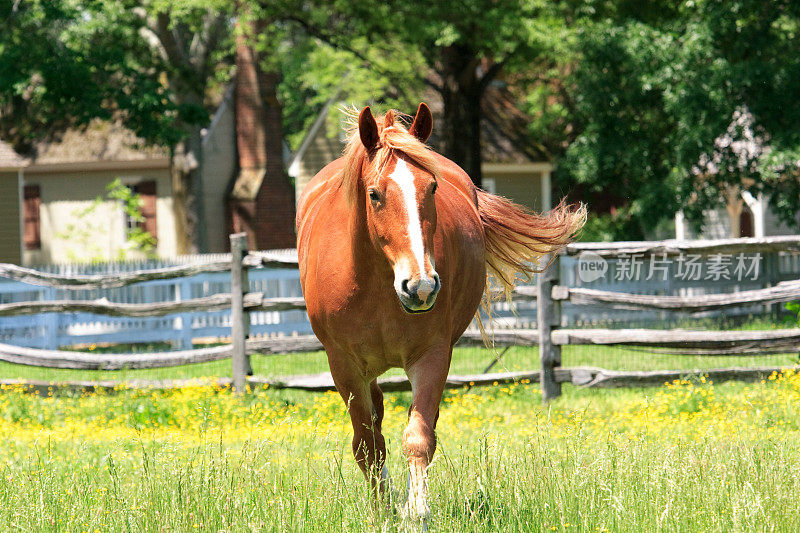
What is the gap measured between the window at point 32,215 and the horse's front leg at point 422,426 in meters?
27.5

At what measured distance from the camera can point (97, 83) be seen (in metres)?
19.8

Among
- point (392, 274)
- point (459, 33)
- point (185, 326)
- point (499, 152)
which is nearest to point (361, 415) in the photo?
point (392, 274)

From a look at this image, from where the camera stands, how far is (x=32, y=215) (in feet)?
97.1

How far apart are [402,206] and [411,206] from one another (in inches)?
1.6

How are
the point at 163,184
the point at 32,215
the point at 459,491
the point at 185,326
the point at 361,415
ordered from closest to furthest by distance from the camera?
the point at 459,491, the point at 361,415, the point at 185,326, the point at 163,184, the point at 32,215

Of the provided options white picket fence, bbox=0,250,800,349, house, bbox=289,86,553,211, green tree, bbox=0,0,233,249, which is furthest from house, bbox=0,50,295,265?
white picket fence, bbox=0,250,800,349

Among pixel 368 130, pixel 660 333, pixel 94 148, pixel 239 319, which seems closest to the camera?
pixel 368 130

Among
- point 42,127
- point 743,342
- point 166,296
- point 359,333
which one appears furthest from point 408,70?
point 359,333

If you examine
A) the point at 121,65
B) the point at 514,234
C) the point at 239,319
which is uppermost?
the point at 121,65

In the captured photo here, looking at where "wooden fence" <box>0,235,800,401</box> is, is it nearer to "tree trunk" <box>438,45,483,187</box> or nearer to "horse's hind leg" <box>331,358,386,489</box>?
"horse's hind leg" <box>331,358,386,489</box>

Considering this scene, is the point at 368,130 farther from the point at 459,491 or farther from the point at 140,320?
the point at 140,320

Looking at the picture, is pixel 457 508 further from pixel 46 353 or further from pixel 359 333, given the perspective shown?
pixel 46 353

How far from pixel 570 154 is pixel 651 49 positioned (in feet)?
9.56

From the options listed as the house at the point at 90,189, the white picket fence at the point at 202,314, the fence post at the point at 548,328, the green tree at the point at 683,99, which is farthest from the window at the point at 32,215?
the fence post at the point at 548,328
